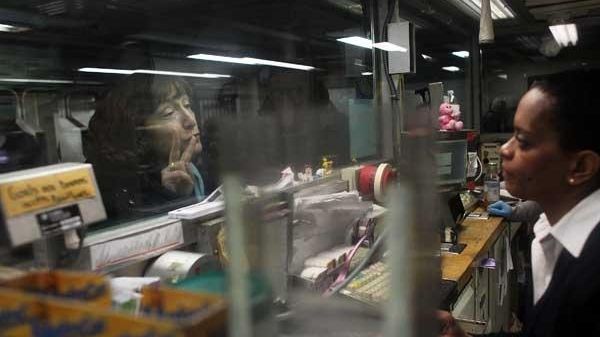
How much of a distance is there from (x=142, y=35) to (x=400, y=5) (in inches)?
86.2

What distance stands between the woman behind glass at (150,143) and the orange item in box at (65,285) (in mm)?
1124

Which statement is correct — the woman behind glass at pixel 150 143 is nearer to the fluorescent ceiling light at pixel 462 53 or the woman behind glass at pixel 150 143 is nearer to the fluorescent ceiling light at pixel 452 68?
the fluorescent ceiling light at pixel 452 68

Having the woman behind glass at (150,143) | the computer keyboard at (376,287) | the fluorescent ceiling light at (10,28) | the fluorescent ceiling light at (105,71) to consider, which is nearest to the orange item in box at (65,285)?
the computer keyboard at (376,287)

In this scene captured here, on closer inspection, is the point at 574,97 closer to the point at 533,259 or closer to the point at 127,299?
Answer: the point at 533,259

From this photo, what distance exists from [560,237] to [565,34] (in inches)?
192

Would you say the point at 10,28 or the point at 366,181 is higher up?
the point at 10,28

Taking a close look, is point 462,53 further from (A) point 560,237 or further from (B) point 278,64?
(A) point 560,237

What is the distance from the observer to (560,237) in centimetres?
122

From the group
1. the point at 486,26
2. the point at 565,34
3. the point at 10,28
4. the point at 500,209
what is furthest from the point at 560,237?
the point at 565,34

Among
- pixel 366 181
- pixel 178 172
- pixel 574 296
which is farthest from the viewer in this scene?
pixel 366 181

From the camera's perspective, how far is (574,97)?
116cm

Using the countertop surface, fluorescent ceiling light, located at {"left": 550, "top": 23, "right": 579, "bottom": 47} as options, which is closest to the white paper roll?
the countertop surface

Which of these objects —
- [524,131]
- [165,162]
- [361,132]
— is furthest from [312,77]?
[524,131]

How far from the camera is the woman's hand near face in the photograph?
1.89m
